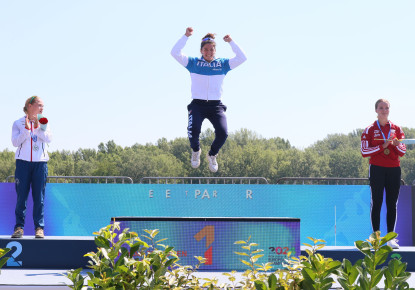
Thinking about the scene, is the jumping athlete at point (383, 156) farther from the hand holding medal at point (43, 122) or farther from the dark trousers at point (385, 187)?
the hand holding medal at point (43, 122)

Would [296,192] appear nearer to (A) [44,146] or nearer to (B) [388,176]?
(B) [388,176]

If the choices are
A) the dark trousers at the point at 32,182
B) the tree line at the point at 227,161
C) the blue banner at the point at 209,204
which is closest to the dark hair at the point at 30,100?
the dark trousers at the point at 32,182

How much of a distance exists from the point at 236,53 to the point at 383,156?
2.21 metres

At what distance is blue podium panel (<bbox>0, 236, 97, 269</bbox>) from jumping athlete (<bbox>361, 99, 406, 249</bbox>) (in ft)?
11.3

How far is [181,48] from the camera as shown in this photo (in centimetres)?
726

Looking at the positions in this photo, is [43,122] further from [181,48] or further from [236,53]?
[236,53]

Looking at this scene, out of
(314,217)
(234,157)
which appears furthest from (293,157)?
(314,217)

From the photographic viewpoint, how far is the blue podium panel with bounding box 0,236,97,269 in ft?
21.4

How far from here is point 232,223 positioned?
20.3 ft

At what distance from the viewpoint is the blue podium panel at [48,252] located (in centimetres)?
651

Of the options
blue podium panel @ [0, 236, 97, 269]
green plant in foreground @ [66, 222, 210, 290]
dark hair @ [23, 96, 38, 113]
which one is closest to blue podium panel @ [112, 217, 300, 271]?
blue podium panel @ [0, 236, 97, 269]

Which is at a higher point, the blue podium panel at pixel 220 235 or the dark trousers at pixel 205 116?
the dark trousers at pixel 205 116

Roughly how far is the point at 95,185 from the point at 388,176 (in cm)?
559

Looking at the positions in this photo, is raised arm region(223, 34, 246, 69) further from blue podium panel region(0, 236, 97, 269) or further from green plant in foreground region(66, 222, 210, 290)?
green plant in foreground region(66, 222, 210, 290)
